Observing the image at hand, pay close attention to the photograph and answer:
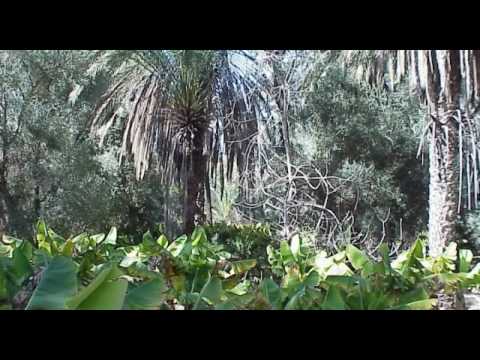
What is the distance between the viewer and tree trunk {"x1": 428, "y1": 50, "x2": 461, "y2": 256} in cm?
443

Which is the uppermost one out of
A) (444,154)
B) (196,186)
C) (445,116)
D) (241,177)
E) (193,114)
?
(193,114)

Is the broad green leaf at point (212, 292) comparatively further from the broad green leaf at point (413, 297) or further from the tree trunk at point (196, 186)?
the tree trunk at point (196, 186)

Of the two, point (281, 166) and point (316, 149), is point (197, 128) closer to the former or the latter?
point (281, 166)

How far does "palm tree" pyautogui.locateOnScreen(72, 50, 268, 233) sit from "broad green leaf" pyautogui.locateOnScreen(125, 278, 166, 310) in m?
4.85

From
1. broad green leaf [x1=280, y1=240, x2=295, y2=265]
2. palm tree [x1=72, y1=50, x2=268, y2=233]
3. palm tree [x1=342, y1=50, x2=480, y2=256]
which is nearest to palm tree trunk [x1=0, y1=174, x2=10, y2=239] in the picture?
palm tree [x1=72, y1=50, x2=268, y2=233]

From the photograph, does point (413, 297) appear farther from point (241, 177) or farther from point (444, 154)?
point (241, 177)

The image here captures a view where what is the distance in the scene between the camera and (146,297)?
46.6 inches

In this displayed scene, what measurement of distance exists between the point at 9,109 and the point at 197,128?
412 centimetres

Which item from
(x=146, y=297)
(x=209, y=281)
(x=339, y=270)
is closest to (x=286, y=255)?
(x=339, y=270)

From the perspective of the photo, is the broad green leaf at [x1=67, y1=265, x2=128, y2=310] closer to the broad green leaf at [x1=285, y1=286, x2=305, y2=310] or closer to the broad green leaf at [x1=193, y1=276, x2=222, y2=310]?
the broad green leaf at [x1=193, y1=276, x2=222, y2=310]

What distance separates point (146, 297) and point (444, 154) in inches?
160

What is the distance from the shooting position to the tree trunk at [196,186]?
238 inches
